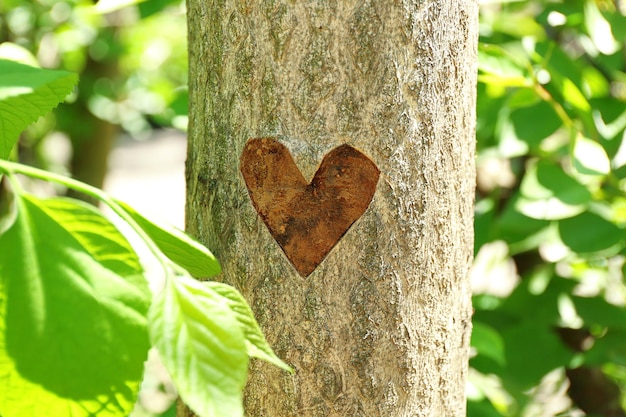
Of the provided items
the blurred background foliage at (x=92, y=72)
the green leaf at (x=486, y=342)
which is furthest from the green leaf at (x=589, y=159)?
the blurred background foliage at (x=92, y=72)

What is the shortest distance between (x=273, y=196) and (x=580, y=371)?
1.07 m

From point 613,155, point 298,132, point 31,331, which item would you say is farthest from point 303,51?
point 613,155

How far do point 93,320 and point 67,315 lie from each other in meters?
0.02

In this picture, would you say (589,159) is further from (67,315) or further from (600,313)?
(67,315)

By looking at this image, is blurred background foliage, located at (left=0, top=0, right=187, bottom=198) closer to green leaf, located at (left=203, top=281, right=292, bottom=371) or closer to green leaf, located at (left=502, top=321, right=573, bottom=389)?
green leaf, located at (left=502, top=321, right=573, bottom=389)

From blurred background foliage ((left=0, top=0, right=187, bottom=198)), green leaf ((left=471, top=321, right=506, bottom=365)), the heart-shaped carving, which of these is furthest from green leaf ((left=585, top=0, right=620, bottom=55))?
blurred background foliage ((left=0, top=0, right=187, bottom=198))

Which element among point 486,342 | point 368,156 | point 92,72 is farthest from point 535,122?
point 92,72

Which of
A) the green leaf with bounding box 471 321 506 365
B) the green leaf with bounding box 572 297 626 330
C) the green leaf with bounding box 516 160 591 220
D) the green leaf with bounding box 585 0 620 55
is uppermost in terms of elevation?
the green leaf with bounding box 585 0 620 55

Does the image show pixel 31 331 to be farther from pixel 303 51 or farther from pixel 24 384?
pixel 303 51

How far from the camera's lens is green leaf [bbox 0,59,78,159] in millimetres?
458

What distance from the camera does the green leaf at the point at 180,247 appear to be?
1.52 ft

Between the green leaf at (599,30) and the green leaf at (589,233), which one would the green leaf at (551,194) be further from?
the green leaf at (599,30)

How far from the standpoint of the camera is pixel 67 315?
42 centimetres

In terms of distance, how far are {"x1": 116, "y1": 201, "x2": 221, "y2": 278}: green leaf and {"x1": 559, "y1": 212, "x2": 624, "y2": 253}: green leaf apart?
70 centimetres
